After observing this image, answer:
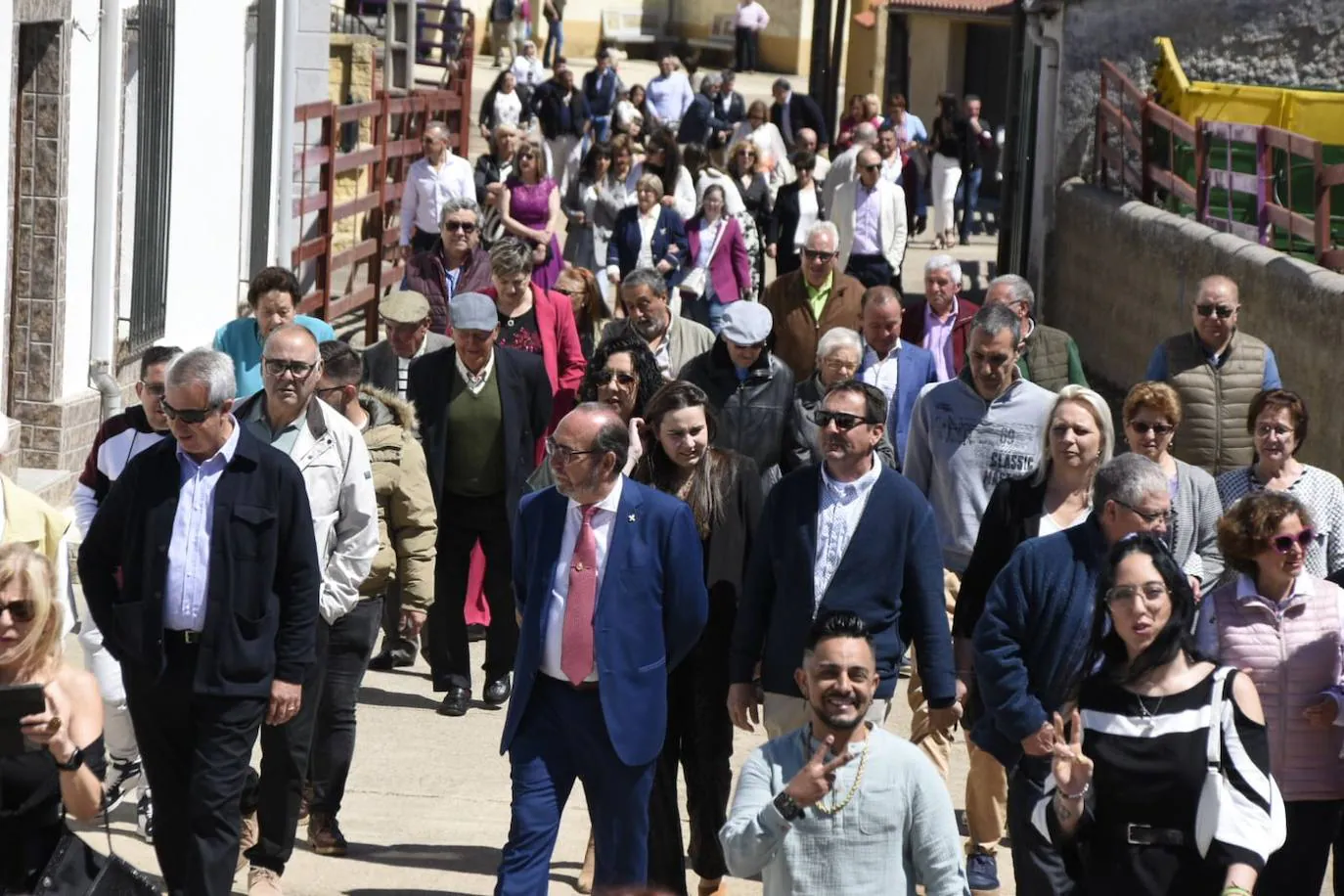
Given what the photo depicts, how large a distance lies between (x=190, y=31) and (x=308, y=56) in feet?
13.8

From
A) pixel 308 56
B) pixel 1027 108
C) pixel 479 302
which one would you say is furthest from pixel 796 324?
pixel 1027 108

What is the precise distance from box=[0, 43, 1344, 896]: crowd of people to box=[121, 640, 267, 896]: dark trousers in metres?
0.01

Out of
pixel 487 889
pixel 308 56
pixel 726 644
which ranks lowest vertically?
pixel 487 889

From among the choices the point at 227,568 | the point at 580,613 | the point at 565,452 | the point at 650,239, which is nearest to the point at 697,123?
the point at 650,239

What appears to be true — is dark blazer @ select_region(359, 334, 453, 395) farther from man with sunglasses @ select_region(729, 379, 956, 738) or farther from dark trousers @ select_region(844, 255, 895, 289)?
dark trousers @ select_region(844, 255, 895, 289)

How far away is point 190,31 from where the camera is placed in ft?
49.2

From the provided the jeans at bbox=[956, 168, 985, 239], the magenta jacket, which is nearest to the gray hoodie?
the magenta jacket

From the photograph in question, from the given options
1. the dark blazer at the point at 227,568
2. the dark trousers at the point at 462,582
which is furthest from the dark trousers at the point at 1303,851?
the dark trousers at the point at 462,582

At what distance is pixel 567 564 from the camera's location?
22.5 ft

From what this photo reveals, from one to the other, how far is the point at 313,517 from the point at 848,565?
1.73 meters

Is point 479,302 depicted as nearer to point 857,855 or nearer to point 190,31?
point 857,855

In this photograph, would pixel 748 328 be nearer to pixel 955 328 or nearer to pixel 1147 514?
pixel 955 328

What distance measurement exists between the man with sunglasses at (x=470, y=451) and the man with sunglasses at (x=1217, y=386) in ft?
8.88

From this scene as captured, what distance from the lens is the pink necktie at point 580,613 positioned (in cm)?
676
